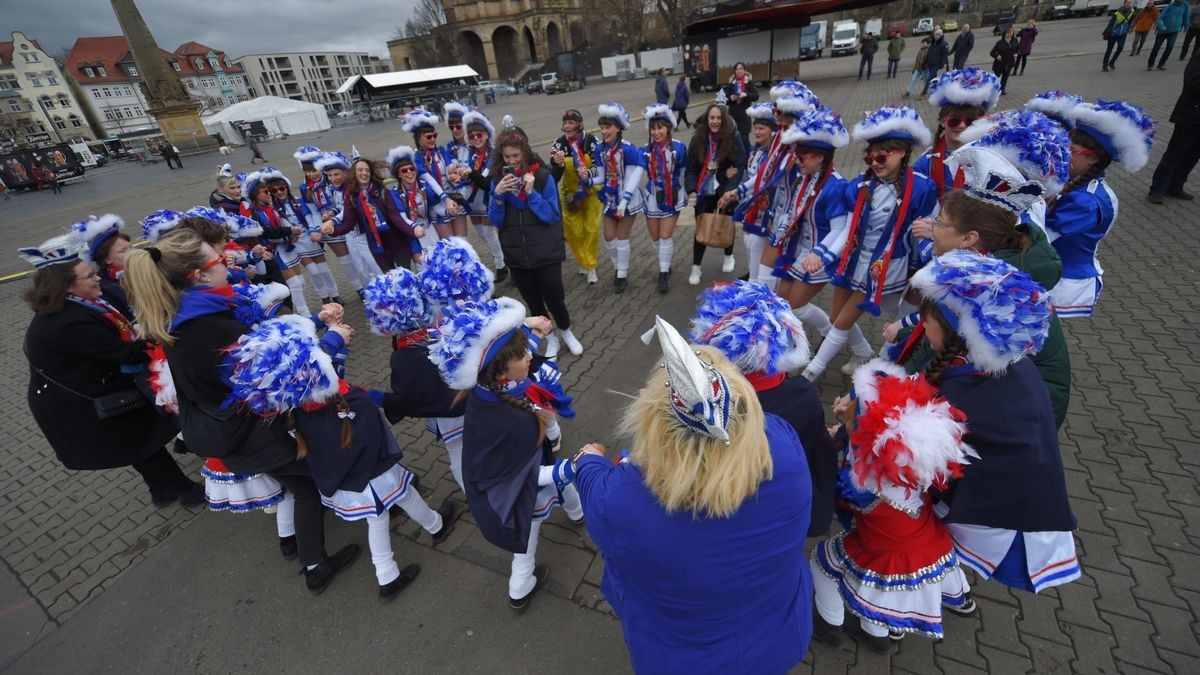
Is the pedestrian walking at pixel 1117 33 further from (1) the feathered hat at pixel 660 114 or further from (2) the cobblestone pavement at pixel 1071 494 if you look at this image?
(1) the feathered hat at pixel 660 114

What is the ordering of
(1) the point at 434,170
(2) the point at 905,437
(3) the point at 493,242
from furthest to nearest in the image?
(3) the point at 493,242 < (1) the point at 434,170 < (2) the point at 905,437

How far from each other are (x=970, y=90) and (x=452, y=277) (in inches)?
169

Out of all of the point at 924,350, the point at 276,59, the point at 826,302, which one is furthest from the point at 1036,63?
the point at 276,59

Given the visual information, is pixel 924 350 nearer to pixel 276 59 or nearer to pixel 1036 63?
pixel 1036 63

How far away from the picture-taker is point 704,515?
145 cm

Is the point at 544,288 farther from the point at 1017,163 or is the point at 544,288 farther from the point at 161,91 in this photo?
the point at 161,91

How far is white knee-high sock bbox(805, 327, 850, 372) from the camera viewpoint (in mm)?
4359

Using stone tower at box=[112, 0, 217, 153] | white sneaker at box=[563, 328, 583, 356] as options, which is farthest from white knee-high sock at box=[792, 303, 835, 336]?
stone tower at box=[112, 0, 217, 153]

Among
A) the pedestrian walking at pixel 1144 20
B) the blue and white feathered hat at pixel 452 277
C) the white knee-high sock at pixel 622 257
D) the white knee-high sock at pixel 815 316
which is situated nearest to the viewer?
the blue and white feathered hat at pixel 452 277

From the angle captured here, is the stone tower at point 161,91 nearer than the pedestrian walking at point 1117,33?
No

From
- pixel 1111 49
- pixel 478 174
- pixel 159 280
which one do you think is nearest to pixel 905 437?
pixel 159 280

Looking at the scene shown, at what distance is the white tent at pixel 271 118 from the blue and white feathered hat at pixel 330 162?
1480 inches

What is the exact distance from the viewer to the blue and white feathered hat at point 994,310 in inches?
69.0

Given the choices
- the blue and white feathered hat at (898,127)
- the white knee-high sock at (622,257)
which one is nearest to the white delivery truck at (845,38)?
the white knee-high sock at (622,257)
